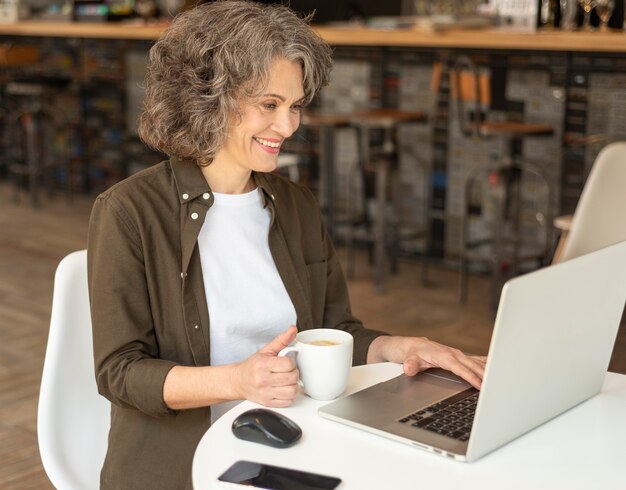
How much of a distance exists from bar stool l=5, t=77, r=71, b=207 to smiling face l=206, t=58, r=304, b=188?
5.30 metres

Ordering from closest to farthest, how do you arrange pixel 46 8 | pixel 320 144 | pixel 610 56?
pixel 610 56, pixel 320 144, pixel 46 8

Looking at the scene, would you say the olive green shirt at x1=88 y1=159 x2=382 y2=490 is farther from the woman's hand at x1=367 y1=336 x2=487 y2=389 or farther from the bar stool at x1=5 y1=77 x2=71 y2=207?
the bar stool at x1=5 y1=77 x2=71 y2=207

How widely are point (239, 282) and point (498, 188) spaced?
9.13 feet

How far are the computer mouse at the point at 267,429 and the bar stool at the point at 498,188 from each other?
3.11 metres

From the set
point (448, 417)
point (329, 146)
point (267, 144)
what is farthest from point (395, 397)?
point (329, 146)

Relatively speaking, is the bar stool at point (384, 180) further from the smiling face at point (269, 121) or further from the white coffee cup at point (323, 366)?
the white coffee cup at point (323, 366)

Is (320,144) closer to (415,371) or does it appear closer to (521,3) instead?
(521,3)

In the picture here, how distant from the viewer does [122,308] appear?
1.58 meters

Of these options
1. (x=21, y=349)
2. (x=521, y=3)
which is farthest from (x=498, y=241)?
(x=21, y=349)

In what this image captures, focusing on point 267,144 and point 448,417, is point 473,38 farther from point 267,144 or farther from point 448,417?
point 448,417

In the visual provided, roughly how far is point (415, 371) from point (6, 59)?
6.13 metres

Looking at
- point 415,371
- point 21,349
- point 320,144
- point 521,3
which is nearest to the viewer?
point 415,371

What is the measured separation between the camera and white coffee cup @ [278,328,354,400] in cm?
143

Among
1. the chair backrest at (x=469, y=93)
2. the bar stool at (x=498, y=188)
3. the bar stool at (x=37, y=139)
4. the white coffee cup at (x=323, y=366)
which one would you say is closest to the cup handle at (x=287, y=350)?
the white coffee cup at (x=323, y=366)
